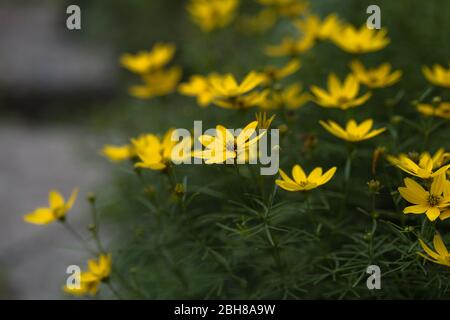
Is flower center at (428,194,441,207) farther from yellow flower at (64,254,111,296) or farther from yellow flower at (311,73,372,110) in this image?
yellow flower at (64,254,111,296)

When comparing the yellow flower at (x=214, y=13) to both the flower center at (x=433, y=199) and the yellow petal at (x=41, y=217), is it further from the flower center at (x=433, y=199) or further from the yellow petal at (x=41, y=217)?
the flower center at (x=433, y=199)

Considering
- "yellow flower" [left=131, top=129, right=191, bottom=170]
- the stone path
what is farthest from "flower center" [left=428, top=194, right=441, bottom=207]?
the stone path

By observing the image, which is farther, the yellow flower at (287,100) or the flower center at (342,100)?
the yellow flower at (287,100)

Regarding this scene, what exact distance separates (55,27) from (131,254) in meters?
2.81

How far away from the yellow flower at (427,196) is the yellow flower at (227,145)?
0.25 metres

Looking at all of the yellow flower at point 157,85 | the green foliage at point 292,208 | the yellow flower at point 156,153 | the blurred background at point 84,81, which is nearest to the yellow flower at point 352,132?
the green foliage at point 292,208

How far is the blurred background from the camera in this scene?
1728mm

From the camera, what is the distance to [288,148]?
1274mm

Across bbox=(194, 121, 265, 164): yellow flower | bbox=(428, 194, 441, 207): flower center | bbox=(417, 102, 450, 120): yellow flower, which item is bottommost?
bbox=(428, 194, 441, 207): flower center

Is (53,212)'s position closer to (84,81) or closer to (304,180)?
(304,180)

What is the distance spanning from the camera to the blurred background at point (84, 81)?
1728mm

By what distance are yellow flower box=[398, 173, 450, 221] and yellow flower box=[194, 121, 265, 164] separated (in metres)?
0.25

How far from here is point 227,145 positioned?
93 cm
